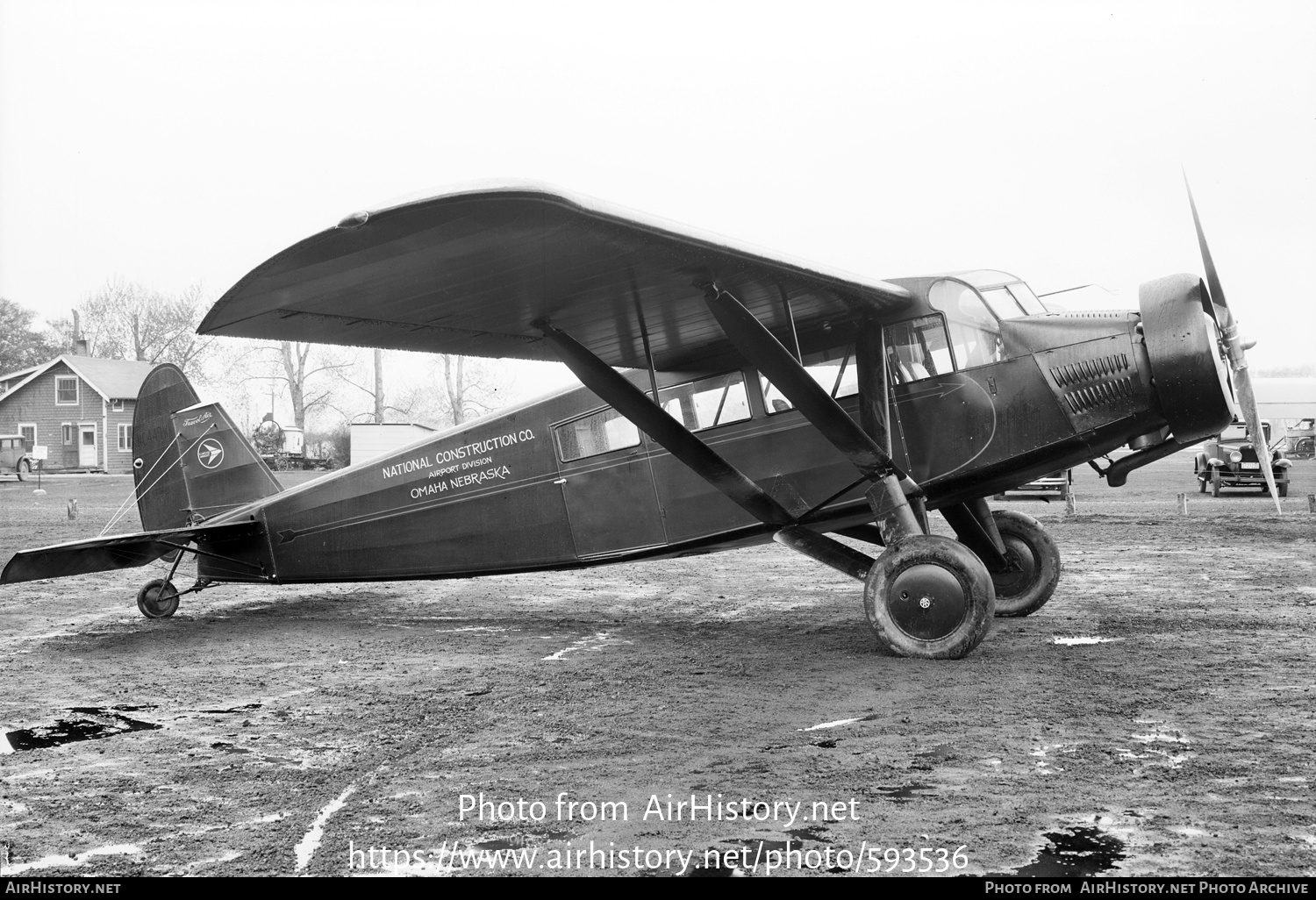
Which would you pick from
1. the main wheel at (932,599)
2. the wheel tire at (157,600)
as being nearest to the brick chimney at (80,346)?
the wheel tire at (157,600)

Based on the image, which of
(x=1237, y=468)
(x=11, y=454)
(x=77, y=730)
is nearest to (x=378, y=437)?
(x=11, y=454)

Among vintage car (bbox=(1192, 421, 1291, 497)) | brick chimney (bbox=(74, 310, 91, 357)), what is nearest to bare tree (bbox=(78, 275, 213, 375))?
brick chimney (bbox=(74, 310, 91, 357))

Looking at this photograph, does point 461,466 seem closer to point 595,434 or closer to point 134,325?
point 595,434

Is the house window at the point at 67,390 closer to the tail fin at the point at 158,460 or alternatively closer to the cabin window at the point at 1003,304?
the tail fin at the point at 158,460

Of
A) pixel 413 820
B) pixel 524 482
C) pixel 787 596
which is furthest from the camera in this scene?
pixel 787 596

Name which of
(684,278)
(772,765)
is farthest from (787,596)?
(772,765)

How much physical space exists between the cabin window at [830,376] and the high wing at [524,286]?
0.57 ft

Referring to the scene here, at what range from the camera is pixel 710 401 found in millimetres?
8883

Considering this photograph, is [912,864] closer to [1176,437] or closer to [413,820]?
[413,820]

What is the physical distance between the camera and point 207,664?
7.94 meters

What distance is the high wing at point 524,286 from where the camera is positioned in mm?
5449

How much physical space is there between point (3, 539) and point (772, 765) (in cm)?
1908

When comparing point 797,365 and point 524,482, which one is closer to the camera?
point 797,365
